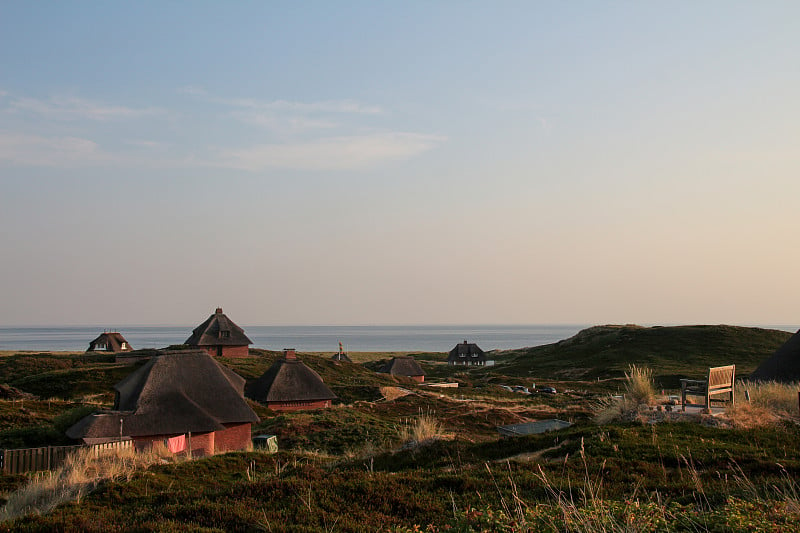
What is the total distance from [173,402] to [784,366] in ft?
88.9

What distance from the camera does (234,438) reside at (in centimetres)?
2739

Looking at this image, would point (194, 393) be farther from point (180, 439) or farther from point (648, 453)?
point (648, 453)

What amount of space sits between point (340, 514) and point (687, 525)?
14.2 feet

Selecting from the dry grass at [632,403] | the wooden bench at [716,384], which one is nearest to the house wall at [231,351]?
the dry grass at [632,403]

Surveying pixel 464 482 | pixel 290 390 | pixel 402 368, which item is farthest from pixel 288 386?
pixel 464 482

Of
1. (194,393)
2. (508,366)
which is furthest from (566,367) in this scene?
(194,393)

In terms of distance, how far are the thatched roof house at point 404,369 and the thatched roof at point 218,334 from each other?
56.6 feet

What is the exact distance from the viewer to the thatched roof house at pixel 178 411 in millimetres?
23781

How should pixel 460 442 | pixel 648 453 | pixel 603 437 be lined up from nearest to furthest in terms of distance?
pixel 648 453 < pixel 603 437 < pixel 460 442

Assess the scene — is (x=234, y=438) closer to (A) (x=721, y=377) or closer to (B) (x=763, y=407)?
(A) (x=721, y=377)

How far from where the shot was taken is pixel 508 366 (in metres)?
92.6

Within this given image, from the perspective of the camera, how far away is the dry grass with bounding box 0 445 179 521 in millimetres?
10688

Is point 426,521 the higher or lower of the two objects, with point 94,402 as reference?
higher

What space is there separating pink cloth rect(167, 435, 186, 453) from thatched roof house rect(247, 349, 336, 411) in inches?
596
